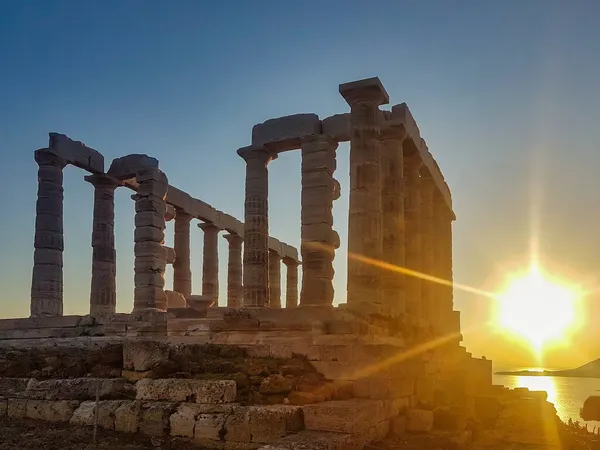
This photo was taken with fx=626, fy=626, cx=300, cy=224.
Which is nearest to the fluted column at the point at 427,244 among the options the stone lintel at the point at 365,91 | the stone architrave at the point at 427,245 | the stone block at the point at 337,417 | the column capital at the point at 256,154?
the stone architrave at the point at 427,245

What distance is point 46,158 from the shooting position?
1069 inches

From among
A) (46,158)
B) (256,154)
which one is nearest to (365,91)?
(256,154)

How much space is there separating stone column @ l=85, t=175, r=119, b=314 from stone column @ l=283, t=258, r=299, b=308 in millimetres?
22506

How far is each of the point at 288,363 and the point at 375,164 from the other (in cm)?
974

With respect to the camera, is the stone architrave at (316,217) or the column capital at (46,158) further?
the column capital at (46,158)

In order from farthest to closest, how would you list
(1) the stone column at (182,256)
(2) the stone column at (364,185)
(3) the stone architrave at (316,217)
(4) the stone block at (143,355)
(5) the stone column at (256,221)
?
(1) the stone column at (182,256) → (5) the stone column at (256,221) → (3) the stone architrave at (316,217) → (2) the stone column at (364,185) → (4) the stone block at (143,355)

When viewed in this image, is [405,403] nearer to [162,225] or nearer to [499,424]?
[499,424]

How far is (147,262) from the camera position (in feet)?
93.0

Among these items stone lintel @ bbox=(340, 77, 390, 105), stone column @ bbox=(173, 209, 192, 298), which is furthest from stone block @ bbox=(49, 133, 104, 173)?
stone lintel @ bbox=(340, 77, 390, 105)

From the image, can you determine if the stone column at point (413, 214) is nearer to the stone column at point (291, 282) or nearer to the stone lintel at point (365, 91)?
the stone lintel at point (365, 91)

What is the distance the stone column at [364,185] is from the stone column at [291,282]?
30.3 metres

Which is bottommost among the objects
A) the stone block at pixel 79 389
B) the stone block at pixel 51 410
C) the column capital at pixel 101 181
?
the stone block at pixel 51 410

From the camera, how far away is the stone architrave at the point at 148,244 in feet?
92.9

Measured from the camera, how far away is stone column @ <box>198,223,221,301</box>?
38906mm
